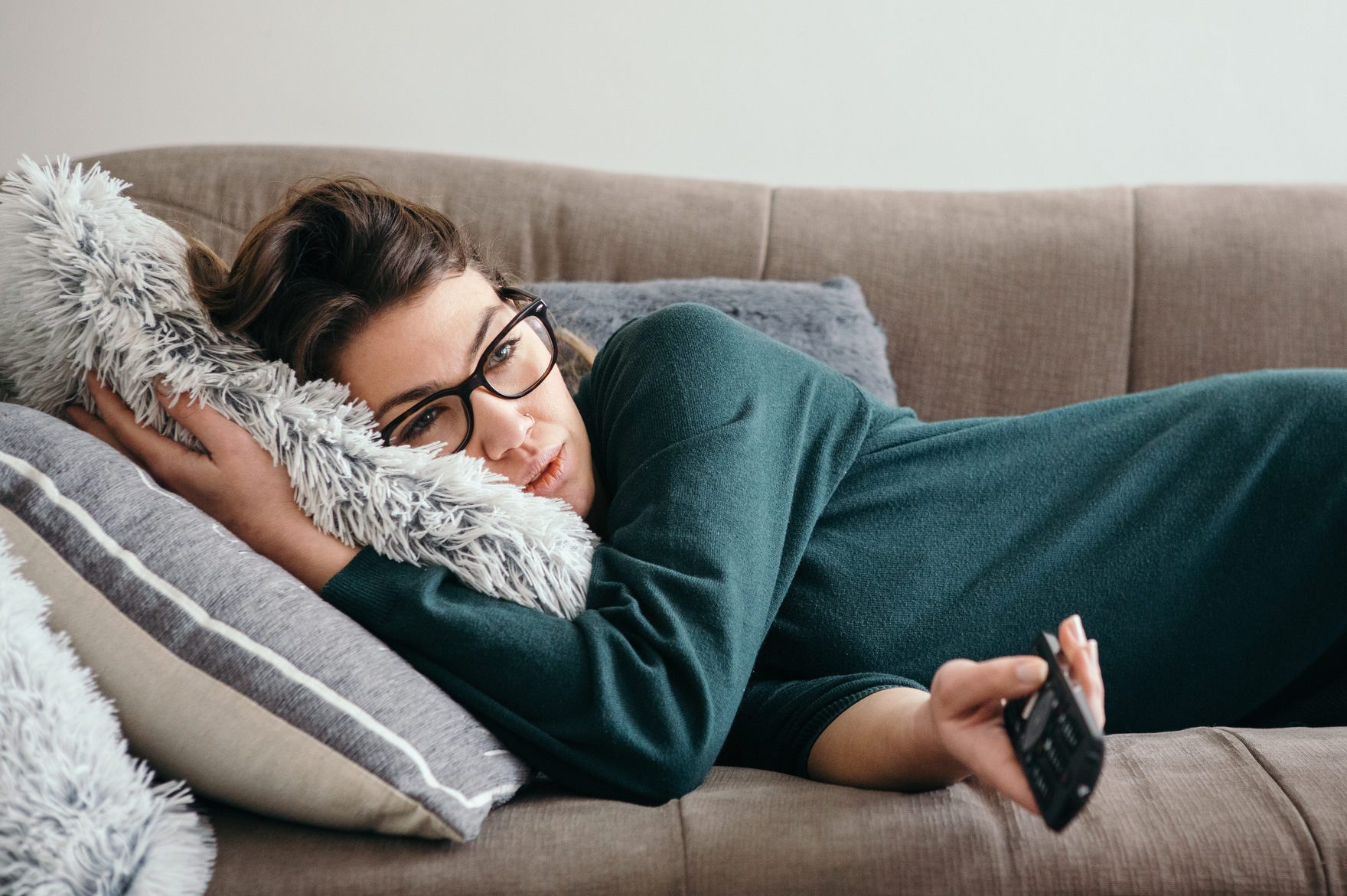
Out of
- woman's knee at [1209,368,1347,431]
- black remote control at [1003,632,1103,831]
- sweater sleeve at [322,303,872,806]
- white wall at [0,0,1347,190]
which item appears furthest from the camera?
white wall at [0,0,1347,190]

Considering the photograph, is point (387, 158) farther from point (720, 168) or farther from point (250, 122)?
point (720, 168)

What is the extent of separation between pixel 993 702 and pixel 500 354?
55 centimetres

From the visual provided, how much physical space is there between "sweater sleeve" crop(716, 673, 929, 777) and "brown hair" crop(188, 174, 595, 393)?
51 cm

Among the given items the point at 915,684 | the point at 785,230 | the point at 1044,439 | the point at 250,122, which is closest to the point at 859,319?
the point at 785,230

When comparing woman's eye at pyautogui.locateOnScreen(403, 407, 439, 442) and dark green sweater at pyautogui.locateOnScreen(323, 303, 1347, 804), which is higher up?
woman's eye at pyautogui.locateOnScreen(403, 407, 439, 442)

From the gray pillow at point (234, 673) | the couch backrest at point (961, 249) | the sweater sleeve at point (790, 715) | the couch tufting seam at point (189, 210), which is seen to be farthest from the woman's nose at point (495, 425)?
the couch tufting seam at point (189, 210)

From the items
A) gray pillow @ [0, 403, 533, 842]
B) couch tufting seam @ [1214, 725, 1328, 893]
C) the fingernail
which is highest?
the fingernail

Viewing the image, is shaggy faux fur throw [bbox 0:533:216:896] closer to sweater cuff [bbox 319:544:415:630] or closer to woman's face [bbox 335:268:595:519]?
sweater cuff [bbox 319:544:415:630]

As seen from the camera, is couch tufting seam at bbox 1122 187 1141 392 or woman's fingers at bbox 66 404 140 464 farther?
couch tufting seam at bbox 1122 187 1141 392

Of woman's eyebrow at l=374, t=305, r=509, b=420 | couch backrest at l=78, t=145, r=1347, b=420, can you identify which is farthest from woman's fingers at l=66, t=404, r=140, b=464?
couch backrest at l=78, t=145, r=1347, b=420

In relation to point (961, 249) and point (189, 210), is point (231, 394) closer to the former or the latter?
point (189, 210)

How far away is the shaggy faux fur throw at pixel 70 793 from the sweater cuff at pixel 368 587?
19 cm

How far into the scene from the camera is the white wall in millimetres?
1926

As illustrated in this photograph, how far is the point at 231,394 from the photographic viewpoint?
0.91 meters
